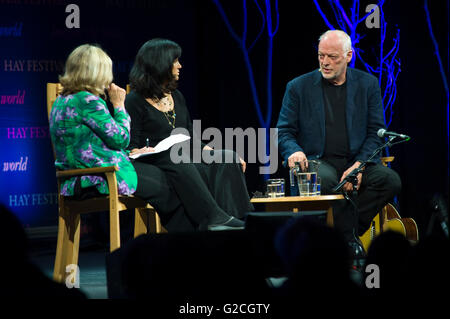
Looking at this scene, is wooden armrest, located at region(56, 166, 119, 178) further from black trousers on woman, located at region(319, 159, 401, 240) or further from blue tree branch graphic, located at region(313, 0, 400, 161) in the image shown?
blue tree branch graphic, located at region(313, 0, 400, 161)

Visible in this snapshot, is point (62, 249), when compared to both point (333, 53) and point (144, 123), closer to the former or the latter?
point (144, 123)

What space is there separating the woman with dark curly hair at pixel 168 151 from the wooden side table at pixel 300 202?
A: 235 millimetres

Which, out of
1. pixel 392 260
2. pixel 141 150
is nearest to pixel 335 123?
pixel 141 150

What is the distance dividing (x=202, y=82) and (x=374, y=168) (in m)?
2.27

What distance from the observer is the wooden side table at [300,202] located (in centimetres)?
363

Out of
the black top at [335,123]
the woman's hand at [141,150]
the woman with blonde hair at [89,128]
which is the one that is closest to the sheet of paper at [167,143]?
the woman's hand at [141,150]

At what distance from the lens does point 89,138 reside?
10.9 ft

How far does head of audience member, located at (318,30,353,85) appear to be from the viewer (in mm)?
4125

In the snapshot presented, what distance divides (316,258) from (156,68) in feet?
8.25

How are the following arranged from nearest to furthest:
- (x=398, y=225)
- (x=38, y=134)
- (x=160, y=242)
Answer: (x=160, y=242) < (x=398, y=225) < (x=38, y=134)

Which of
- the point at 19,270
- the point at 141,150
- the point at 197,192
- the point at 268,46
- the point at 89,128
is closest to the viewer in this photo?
the point at 19,270

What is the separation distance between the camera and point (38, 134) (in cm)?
550
